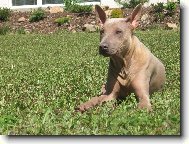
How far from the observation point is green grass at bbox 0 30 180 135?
516cm

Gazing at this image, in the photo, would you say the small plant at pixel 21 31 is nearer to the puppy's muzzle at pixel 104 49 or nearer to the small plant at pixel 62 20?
the small plant at pixel 62 20

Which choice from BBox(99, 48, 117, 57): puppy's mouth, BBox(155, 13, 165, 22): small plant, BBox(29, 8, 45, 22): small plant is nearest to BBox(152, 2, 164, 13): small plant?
BBox(155, 13, 165, 22): small plant

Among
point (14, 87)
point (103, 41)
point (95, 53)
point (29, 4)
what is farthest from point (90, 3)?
point (103, 41)

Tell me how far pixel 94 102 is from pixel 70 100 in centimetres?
47

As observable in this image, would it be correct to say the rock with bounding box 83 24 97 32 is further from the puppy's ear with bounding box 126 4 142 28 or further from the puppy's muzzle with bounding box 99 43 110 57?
the puppy's muzzle with bounding box 99 43 110 57

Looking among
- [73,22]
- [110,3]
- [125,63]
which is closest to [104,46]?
[125,63]

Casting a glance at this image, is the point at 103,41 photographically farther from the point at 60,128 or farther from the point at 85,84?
the point at 85,84

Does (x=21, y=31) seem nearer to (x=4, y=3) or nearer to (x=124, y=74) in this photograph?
(x=4, y=3)

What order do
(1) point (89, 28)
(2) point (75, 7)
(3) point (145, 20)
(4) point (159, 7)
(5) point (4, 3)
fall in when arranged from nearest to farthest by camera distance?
(1) point (89, 28) → (3) point (145, 20) → (4) point (159, 7) → (2) point (75, 7) → (5) point (4, 3)

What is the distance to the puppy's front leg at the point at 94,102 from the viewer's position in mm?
6321

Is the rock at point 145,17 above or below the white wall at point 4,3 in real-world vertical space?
above

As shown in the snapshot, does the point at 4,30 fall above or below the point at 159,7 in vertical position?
below

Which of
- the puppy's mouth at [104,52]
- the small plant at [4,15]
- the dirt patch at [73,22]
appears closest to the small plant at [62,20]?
the dirt patch at [73,22]

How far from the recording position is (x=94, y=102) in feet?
21.4
